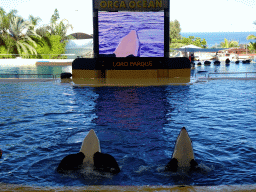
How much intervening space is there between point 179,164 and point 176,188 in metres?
1.56

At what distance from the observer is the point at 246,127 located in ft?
39.6

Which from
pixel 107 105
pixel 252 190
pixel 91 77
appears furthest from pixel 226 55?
pixel 252 190

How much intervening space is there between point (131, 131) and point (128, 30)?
16969 millimetres

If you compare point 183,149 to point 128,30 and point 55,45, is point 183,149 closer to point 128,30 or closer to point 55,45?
point 128,30

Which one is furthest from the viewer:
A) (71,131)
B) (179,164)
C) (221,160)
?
(71,131)

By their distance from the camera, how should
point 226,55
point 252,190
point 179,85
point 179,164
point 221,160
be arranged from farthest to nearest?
point 226,55 → point 179,85 → point 221,160 → point 179,164 → point 252,190

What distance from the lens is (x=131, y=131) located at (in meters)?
11.6

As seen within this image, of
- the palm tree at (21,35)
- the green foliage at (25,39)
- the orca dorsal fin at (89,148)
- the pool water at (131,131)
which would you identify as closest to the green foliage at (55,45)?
the green foliage at (25,39)

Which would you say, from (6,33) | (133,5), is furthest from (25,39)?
(133,5)

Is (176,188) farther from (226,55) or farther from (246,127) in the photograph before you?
(226,55)

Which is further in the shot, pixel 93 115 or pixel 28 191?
pixel 93 115

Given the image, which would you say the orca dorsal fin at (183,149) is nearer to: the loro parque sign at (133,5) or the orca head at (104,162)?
the orca head at (104,162)

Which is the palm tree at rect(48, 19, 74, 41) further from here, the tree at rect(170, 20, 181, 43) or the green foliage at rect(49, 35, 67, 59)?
the tree at rect(170, 20, 181, 43)

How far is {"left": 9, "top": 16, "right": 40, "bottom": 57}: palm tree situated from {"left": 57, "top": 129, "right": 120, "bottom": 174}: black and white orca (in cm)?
5217
